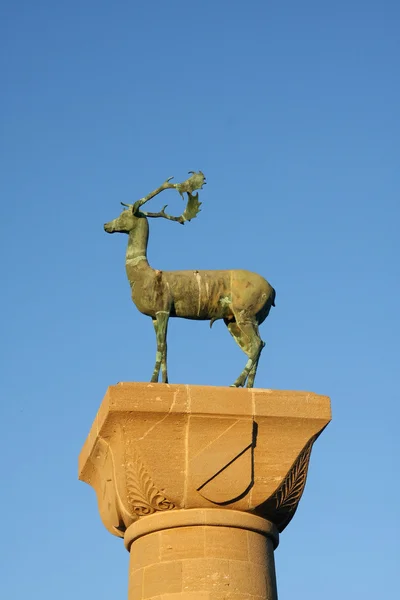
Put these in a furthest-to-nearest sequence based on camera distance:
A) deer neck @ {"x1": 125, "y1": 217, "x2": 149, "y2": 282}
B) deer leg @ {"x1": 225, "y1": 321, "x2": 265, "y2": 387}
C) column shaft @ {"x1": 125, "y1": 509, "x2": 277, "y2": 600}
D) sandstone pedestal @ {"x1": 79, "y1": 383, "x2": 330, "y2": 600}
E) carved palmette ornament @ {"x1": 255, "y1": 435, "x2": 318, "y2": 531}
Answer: deer neck @ {"x1": 125, "y1": 217, "x2": 149, "y2": 282}
deer leg @ {"x1": 225, "y1": 321, "x2": 265, "y2": 387}
carved palmette ornament @ {"x1": 255, "y1": 435, "x2": 318, "y2": 531}
sandstone pedestal @ {"x1": 79, "y1": 383, "x2": 330, "y2": 600}
column shaft @ {"x1": 125, "y1": 509, "x2": 277, "y2": 600}

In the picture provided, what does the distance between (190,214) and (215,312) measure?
4.20 feet

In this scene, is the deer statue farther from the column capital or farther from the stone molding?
the stone molding

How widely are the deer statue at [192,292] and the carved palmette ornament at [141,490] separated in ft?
5.18

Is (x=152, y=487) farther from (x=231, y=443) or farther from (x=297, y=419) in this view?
(x=297, y=419)

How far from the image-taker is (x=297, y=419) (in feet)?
37.2

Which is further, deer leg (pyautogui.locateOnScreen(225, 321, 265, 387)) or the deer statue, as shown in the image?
the deer statue

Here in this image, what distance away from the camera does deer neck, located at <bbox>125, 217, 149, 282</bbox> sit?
12547 millimetres

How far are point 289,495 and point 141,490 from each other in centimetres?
169

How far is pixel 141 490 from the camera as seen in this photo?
1101 centimetres

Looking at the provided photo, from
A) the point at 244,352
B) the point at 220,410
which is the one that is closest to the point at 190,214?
the point at 244,352

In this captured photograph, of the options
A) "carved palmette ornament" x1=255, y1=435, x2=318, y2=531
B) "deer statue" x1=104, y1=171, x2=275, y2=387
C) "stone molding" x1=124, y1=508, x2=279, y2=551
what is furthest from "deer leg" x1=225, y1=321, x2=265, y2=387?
"stone molding" x1=124, y1=508, x2=279, y2=551

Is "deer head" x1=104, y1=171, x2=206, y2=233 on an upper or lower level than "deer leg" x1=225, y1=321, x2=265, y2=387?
upper

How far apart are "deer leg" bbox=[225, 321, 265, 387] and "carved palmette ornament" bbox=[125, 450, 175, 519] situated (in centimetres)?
164

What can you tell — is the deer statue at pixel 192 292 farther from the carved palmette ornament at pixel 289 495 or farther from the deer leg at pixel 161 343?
the carved palmette ornament at pixel 289 495
